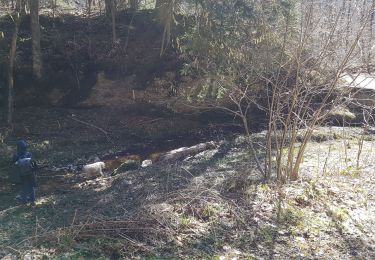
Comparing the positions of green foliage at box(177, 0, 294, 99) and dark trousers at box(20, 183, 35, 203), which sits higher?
green foliage at box(177, 0, 294, 99)

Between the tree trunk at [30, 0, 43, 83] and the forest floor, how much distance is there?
9245 millimetres

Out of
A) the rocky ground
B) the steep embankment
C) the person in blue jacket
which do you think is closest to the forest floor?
the rocky ground

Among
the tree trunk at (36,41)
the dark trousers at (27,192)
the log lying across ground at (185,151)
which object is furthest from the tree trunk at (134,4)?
the dark trousers at (27,192)

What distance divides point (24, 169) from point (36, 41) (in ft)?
35.1

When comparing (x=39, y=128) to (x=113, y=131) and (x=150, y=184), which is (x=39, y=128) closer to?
(x=113, y=131)

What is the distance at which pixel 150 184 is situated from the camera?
9.76m

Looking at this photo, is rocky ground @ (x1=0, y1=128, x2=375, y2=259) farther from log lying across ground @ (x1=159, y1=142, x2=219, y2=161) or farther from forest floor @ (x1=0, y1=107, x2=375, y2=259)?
log lying across ground @ (x1=159, y1=142, x2=219, y2=161)

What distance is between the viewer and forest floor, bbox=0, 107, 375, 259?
5.88 m

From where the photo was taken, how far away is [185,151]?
14.9 meters

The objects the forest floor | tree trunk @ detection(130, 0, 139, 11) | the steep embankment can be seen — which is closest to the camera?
the forest floor

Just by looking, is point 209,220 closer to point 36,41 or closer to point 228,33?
point 228,33

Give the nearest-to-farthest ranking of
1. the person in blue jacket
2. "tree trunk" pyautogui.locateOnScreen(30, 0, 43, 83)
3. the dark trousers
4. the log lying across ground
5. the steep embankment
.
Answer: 1. the person in blue jacket
2. the dark trousers
3. the log lying across ground
4. "tree trunk" pyautogui.locateOnScreen(30, 0, 43, 83)
5. the steep embankment

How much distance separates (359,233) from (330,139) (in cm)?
950

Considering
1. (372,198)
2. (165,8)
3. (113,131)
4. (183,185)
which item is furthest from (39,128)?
(372,198)
